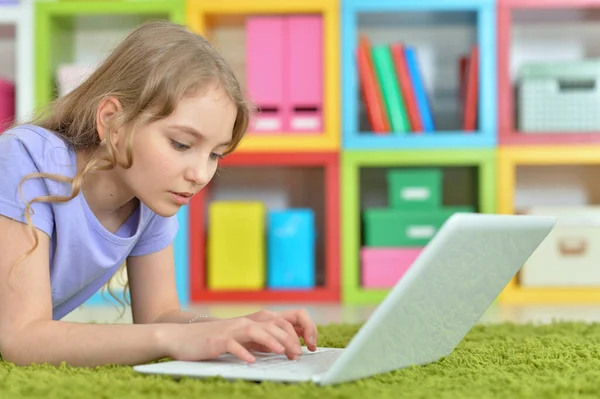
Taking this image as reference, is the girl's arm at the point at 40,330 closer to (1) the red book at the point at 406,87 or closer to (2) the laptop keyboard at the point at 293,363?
(2) the laptop keyboard at the point at 293,363

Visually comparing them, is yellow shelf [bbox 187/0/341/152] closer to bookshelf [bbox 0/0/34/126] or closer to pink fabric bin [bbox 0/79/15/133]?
bookshelf [bbox 0/0/34/126]

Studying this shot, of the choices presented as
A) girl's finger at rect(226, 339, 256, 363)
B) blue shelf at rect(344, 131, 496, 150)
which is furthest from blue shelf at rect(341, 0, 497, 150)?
girl's finger at rect(226, 339, 256, 363)

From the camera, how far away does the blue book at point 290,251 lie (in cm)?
252

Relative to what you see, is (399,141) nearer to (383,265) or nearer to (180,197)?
(383,265)

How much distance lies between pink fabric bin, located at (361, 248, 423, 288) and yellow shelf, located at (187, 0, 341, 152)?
334mm

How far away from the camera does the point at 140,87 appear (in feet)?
3.27

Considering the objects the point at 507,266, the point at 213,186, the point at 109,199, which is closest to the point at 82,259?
the point at 109,199

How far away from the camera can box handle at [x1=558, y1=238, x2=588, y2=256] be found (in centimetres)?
248

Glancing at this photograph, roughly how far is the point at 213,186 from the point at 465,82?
2.89 feet

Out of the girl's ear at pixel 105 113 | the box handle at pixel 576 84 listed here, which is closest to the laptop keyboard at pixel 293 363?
the girl's ear at pixel 105 113

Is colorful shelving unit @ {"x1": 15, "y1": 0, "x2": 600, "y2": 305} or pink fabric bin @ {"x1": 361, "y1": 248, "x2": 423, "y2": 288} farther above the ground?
colorful shelving unit @ {"x1": 15, "y1": 0, "x2": 600, "y2": 305}

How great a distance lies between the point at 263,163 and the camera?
99.7 inches

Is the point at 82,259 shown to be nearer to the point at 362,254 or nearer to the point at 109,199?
the point at 109,199

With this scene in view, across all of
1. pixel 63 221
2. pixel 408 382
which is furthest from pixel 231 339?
pixel 63 221
